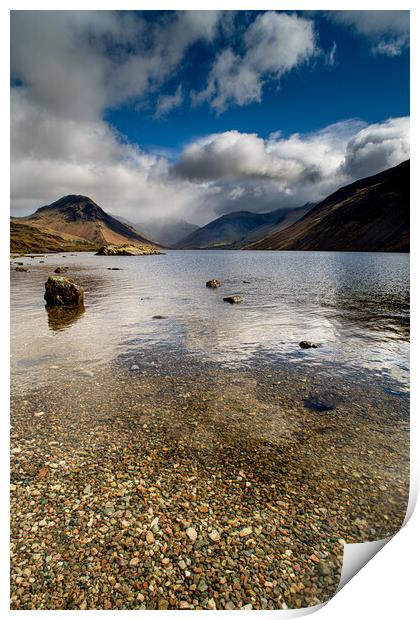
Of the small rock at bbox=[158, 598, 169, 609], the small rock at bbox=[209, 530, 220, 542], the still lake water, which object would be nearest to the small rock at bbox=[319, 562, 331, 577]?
the small rock at bbox=[209, 530, 220, 542]

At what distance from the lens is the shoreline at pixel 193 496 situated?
527 centimetres

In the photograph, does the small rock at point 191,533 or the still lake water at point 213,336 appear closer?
the small rock at point 191,533

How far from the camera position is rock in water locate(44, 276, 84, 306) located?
102 ft

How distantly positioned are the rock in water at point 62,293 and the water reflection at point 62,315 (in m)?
1.00

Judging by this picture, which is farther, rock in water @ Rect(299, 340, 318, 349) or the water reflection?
the water reflection

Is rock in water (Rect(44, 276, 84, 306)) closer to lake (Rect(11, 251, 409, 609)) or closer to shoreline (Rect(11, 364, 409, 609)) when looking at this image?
lake (Rect(11, 251, 409, 609))

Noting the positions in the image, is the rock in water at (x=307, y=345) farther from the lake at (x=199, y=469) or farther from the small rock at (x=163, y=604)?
the small rock at (x=163, y=604)

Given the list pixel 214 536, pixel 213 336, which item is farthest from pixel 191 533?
pixel 213 336

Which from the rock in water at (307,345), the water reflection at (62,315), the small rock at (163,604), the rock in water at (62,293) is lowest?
the small rock at (163,604)

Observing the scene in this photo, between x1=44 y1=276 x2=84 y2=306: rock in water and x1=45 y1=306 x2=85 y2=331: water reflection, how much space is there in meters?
1.00

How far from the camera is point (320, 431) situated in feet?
33.2

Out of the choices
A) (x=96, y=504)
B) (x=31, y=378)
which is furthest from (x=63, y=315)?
(x=96, y=504)

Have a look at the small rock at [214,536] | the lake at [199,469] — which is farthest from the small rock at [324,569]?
the small rock at [214,536]
